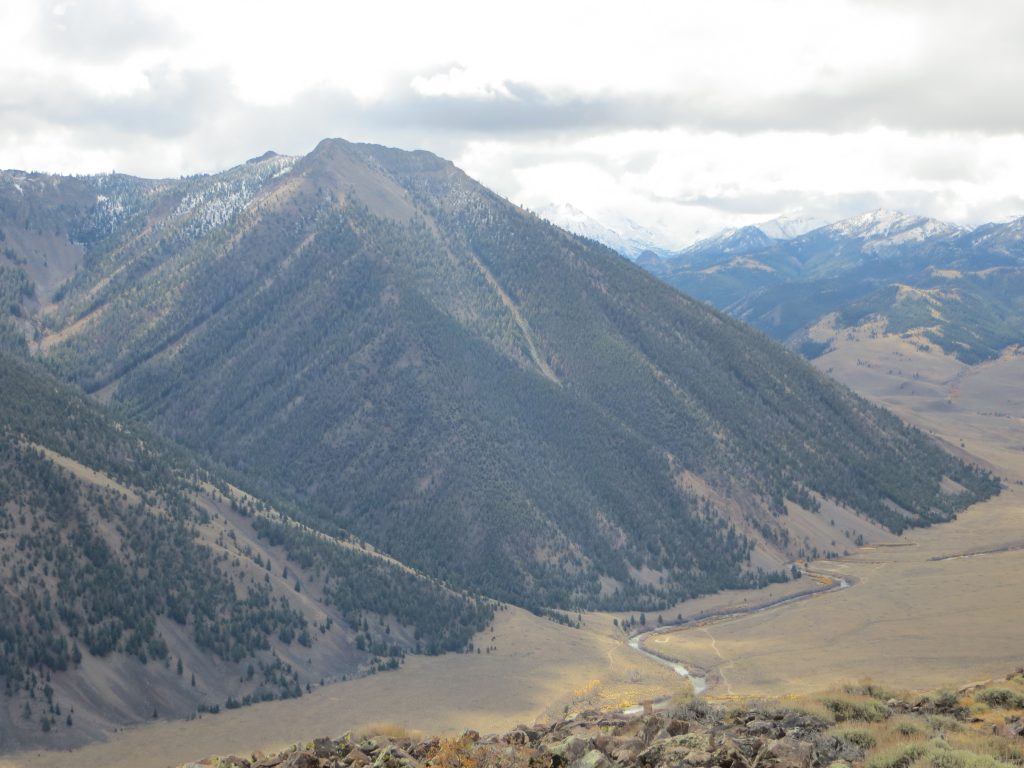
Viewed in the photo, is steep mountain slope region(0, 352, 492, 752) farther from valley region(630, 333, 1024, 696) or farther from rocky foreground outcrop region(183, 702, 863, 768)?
rocky foreground outcrop region(183, 702, 863, 768)

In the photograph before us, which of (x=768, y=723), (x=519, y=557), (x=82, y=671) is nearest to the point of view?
(x=768, y=723)

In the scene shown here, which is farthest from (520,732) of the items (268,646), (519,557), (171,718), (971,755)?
(519,557)

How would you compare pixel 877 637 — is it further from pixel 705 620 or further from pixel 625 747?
pixel 625 747

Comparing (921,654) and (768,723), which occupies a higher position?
(768,723)

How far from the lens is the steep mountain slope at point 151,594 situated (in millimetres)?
107938

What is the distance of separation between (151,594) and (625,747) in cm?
9353

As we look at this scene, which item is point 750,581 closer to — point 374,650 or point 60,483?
point 374,650

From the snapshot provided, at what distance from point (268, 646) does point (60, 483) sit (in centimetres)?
3297

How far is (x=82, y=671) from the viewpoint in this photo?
108 m

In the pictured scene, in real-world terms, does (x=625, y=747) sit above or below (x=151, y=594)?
above

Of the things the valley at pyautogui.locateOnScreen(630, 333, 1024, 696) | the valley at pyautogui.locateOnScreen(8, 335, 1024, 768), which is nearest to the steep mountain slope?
the valley at pyautogui.locateOnScreen(8, 335, 1024, 768)

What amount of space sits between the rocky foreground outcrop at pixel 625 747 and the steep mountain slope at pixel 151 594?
62130 mm

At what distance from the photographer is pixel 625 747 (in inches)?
1731

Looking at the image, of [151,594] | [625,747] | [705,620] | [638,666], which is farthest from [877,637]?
[625,747]
